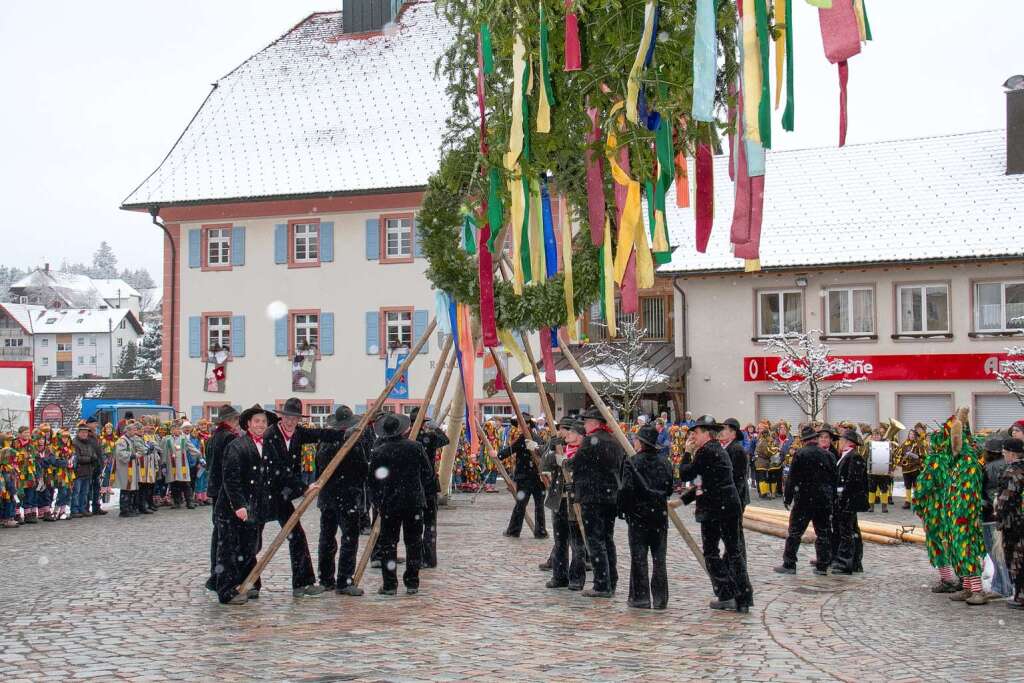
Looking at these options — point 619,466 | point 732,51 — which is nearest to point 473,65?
point 732,51

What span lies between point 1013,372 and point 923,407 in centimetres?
331

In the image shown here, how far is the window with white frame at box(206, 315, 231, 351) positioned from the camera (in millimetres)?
37719

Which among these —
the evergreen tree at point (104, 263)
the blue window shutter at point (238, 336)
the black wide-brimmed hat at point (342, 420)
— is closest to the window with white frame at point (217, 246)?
the blue window shutter at point (238, 336)

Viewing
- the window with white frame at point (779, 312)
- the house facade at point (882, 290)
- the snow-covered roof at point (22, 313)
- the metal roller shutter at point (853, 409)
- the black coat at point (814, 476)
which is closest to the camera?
the black coat at point (814, 476)

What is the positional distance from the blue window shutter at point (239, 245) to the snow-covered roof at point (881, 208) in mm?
12580

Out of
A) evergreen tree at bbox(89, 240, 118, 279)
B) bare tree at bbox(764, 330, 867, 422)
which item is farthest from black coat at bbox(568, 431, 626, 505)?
evergreen tree at bbox(89, 240, 118, 279)

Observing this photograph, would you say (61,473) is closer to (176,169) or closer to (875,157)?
(176,169)

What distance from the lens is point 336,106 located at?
1587 inches

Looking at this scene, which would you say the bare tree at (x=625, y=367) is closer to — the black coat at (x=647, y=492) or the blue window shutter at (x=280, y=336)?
the blue window shutter at (x=280, y=336)

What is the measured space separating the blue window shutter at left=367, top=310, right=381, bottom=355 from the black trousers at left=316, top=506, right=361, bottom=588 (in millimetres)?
25076

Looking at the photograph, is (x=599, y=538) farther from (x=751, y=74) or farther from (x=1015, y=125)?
(x=1015, y=125)

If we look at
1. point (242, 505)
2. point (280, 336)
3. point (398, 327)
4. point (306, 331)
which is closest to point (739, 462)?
point (242, 505)

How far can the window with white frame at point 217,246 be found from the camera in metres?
38.0

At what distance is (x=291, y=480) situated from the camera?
11.1m
